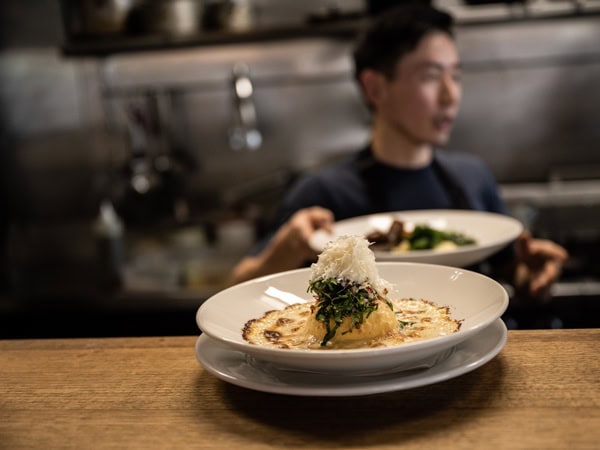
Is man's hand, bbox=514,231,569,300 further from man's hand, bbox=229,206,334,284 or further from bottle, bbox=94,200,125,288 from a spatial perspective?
bottle, bbox=94,200,125,288

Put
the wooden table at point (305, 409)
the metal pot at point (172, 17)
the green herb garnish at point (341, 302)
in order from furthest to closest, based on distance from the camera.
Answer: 1. the metal pot at point (172, 17)
2. the green herb garnish at point (341, 302)
3. the wooden table at point (305, 409)

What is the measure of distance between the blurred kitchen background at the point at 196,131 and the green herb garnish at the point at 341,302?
2.25 meters

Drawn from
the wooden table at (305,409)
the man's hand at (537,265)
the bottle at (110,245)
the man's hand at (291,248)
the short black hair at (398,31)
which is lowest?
the bottle at (110,245)

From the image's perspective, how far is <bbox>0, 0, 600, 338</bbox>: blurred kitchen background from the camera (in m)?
3.41

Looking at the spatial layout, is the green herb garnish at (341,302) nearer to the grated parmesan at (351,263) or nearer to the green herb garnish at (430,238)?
the grated parmesan at (351,263)

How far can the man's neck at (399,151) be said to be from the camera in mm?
2725

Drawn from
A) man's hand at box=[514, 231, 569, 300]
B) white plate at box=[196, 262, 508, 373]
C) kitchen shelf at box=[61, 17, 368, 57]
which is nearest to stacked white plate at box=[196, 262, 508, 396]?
white plate at box=[196, 262, 508, 373]

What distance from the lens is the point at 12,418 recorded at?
896mm

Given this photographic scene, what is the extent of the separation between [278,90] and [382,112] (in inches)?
58.0

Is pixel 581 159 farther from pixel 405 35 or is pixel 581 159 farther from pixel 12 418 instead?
pixel 12 418

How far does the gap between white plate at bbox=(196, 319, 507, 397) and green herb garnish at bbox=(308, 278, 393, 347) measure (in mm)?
78

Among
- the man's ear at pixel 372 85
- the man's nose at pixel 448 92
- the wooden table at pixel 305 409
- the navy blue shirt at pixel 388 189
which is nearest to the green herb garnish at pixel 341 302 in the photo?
the wooden table at pixel 305 409

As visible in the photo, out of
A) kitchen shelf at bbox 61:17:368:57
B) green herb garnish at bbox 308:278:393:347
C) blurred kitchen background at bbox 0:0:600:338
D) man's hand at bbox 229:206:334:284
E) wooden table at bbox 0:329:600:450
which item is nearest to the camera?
wooden table at bbox 0:329:600:450

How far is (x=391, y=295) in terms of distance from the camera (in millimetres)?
1126
